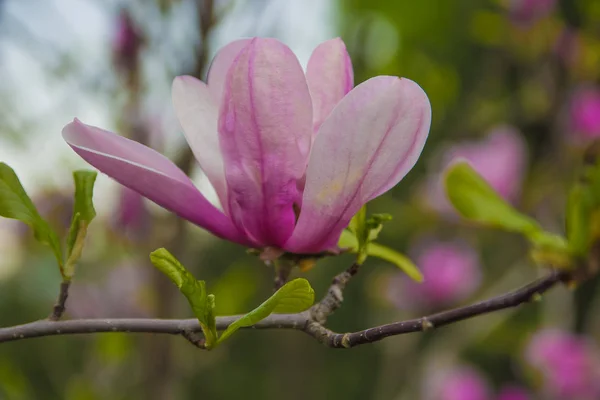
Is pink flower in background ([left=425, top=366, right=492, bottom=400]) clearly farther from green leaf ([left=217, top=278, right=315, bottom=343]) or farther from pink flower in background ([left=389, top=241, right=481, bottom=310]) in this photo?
green leaf ([left=217, top=278, right=315, bottom=343])

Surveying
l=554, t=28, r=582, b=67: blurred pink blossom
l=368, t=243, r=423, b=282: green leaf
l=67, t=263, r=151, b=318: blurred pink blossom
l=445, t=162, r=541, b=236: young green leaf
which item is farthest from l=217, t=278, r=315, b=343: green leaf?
l=554, t=28, r=582, b=67: blurred pink blossom

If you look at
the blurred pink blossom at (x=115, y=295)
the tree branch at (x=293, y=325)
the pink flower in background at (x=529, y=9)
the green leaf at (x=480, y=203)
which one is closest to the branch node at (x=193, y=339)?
the tree branch at (x=293, y=325)

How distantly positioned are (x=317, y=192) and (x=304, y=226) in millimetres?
29

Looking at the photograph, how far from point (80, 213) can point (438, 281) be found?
54.3 inches

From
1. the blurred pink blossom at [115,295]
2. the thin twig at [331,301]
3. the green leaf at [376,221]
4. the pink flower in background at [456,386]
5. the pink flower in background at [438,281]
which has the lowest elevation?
the pink flower in background at [456,386]

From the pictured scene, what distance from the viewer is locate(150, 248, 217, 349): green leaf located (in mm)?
352

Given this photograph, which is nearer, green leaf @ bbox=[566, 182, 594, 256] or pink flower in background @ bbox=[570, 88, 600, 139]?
green leaf @ bbox=[566, 182, 594, 256]

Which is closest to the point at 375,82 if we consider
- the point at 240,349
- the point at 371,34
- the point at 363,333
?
the point at 363,333

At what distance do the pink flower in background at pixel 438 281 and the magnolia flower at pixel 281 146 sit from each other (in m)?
1.29

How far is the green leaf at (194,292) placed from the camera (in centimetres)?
35

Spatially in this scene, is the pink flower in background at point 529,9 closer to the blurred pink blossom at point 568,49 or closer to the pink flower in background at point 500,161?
the blurred pink blossom at point 568,49

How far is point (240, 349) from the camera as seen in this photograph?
448 cm

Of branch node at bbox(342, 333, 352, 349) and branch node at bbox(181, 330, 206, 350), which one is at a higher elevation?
branch node at bbox(342, 333, 352, 349)

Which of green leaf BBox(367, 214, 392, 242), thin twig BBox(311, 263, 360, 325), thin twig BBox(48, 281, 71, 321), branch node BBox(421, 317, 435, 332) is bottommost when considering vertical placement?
thin twig BBox(311, 263, 360, 325)
